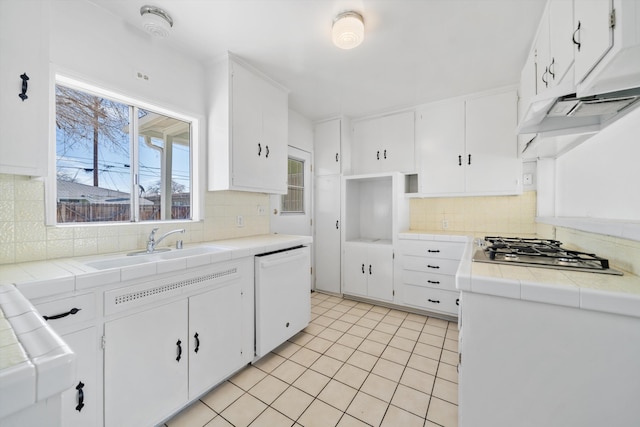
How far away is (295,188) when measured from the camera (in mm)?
3582

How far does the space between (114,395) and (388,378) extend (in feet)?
5.42

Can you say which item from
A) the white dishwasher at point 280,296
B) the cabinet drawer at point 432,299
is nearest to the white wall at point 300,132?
the white dishwasher at point 280,296

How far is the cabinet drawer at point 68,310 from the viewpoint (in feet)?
3.43

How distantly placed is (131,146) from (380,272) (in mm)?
2803

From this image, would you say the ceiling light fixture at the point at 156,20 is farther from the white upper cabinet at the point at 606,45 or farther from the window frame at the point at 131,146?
the white upper cabinet at the point at 606,45

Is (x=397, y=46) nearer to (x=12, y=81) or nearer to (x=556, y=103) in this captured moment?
(x=556, y=103)

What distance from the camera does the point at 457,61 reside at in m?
2.27

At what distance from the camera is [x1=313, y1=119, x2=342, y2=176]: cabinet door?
3572 mm

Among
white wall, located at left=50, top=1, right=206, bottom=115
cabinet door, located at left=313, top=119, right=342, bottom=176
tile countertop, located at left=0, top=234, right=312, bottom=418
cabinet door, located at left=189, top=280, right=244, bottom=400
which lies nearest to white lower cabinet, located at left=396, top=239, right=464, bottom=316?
cabinet door, located at left=313, top=119, right=342, bottom=176

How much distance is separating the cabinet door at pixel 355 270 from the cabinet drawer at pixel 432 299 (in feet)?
1.74

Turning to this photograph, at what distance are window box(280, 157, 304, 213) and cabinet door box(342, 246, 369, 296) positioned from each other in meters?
0.90

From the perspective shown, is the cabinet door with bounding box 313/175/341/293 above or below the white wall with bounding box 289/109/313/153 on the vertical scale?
below

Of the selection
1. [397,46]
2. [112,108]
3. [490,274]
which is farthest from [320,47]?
[490,274]

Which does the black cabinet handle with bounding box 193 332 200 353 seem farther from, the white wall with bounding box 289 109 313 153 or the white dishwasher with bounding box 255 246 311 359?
the white wall with bounding box 289 109 313 153
